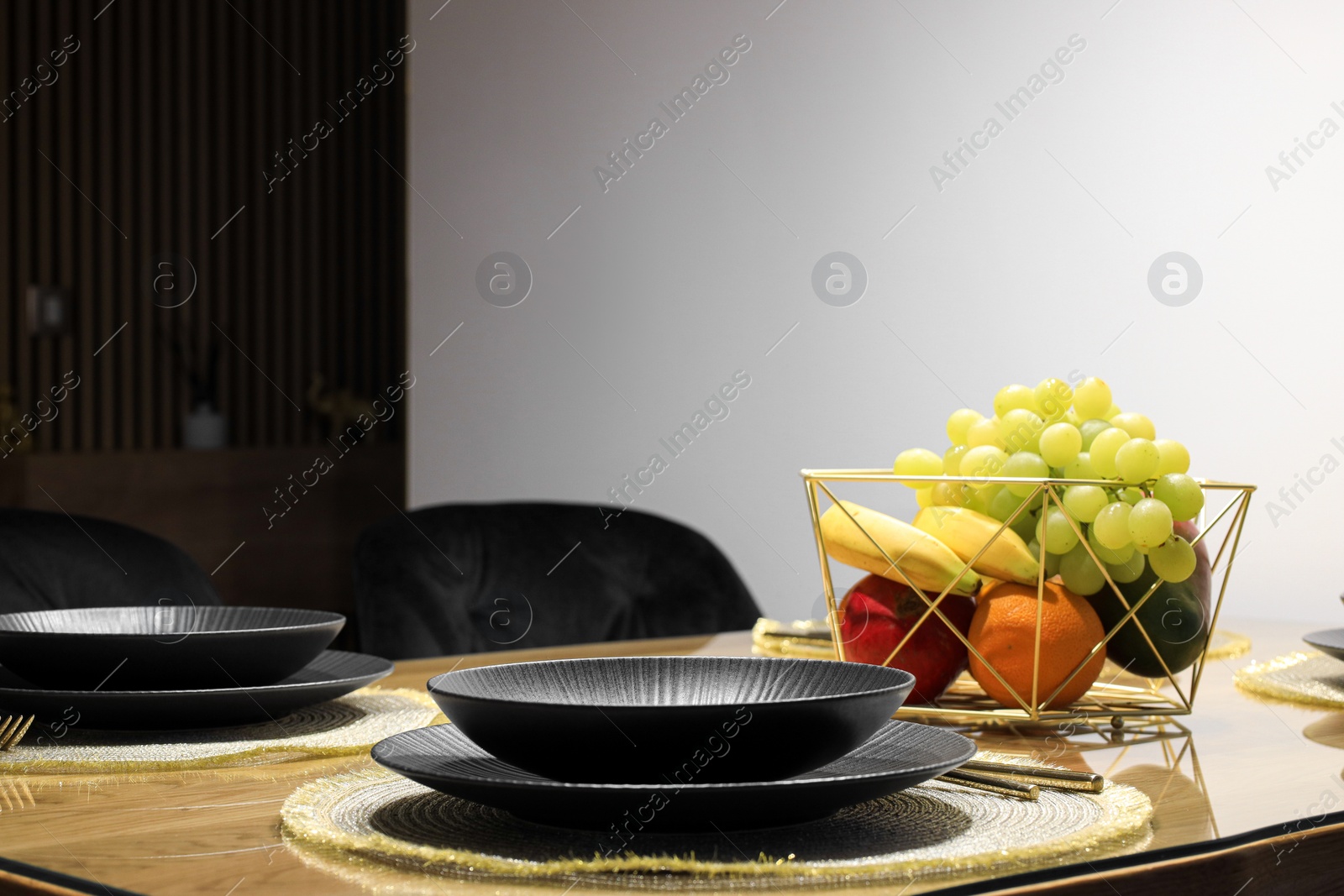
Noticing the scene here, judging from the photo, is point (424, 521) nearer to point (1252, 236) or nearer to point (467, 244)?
point (1252, 236)

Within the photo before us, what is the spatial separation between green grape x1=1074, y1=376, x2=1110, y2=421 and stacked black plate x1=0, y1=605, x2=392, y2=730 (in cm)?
47

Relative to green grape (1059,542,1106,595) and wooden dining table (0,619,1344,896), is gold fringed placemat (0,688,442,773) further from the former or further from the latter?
green grape (1059,542,1106,595)

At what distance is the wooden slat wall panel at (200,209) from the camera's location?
4785 millimetres

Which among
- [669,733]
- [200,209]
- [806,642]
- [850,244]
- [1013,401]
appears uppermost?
[200,209]

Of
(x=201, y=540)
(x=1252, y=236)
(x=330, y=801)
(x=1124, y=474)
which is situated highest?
(x=1252, y=236)

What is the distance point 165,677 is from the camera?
2.73ft

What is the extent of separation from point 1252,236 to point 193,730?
1432 millimetres

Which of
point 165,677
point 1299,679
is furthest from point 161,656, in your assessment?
point 1299,679

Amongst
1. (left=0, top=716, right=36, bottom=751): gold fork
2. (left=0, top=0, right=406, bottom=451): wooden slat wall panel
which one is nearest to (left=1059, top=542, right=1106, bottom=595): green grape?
(left=0, top=716, right=36, bottom=751): gold fork

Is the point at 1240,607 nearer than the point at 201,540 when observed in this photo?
Yes

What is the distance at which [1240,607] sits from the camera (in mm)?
1809

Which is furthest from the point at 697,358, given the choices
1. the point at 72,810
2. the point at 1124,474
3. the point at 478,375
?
the point at 72,810

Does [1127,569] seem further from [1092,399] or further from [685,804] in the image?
[685,804]

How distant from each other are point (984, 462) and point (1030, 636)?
0.11 meters
